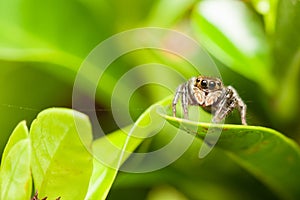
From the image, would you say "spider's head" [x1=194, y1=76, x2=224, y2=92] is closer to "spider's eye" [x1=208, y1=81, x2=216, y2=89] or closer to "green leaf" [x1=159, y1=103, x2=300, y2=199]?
"spider's eye" [x1=208, y1=81, x2=216, y2=89]

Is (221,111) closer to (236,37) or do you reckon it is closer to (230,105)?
(230,105)

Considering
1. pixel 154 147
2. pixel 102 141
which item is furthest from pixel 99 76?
pixel 102 141

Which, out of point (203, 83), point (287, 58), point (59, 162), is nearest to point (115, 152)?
point (59, 162)

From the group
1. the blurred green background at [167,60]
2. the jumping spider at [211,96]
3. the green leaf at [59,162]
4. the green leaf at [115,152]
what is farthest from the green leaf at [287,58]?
the green leaf at [59,162]

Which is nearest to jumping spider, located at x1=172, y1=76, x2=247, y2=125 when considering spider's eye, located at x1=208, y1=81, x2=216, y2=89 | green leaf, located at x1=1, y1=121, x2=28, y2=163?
spider's eye, located at x1=208, y1=81, x2=216, y2=89

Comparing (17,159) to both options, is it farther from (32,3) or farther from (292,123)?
(32,3)

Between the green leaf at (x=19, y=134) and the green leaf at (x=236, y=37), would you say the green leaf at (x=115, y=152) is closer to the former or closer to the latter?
the green leaf at (x=19, y=134)
